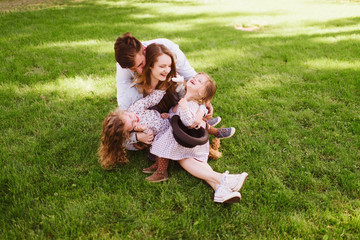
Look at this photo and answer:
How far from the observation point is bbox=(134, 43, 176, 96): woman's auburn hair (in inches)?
104

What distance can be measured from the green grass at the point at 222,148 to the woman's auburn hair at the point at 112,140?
15 cm

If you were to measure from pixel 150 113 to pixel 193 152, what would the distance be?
0.64 m

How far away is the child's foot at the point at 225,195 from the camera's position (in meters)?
2.29

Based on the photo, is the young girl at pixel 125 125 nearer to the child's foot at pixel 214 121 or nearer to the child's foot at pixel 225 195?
the child's foot at pixel 214 121

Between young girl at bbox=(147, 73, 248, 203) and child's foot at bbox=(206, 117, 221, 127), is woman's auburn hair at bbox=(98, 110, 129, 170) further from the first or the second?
child's foot at bbox=(206, 117, 221, 127)

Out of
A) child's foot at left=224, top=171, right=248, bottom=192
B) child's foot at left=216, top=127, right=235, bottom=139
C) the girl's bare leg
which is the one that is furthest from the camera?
child's foot at left=216, top=127, right=235, bottom=139

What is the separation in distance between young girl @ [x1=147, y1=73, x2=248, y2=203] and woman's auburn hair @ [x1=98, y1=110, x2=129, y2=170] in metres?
0.34

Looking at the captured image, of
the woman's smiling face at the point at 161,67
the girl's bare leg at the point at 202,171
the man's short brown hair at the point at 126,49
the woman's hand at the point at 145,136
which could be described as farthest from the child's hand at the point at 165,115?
the man's short brown hair at the point at 126,49

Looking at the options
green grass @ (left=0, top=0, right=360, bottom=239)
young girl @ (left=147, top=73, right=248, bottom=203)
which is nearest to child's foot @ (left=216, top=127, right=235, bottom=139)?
green grass @ (left=0, top=0, right=360, bottom=239)

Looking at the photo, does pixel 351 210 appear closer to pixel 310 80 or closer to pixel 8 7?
pixel 310 80

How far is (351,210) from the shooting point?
2299 mm

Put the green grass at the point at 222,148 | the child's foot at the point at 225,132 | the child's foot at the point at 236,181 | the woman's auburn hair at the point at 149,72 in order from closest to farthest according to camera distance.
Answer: the green grass at the point at 222,148
the child's foot at the point at 236,181
the woman's auburn hair at the point at 149,72
the child's foot at the point at 225,132

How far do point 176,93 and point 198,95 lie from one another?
1.39ft

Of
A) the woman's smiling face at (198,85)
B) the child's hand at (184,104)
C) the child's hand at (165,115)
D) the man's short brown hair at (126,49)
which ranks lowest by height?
the child's hand at (165,115)
